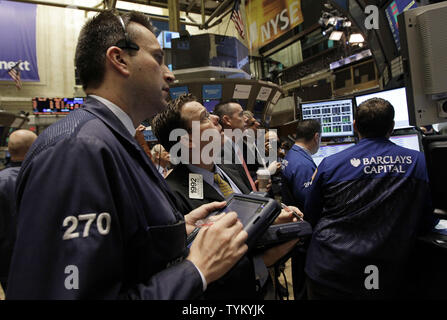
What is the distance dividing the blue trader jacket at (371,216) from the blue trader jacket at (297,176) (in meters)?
0.83

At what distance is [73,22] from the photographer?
38.3 ft

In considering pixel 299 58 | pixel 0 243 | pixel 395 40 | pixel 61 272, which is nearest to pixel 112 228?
pixel 61 272

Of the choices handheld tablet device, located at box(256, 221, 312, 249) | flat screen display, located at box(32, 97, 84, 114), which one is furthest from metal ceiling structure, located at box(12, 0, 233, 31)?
handheld tablet device, located at box(256, 221, 312, 249)

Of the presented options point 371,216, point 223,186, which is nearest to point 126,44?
point 223,186

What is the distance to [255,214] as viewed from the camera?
929mm

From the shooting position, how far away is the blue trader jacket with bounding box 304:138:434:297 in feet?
5.61

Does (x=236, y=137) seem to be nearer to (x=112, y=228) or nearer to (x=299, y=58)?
(x=112, y=228)

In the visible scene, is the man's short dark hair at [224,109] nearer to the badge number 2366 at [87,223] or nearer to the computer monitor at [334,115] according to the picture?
the computer monitor at [334,115]

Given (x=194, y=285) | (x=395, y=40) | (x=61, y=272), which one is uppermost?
(x=395, y=40)

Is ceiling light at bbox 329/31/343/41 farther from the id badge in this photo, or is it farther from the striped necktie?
the id badge

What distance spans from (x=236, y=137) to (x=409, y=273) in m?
2.01

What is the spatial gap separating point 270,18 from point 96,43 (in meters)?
5.82

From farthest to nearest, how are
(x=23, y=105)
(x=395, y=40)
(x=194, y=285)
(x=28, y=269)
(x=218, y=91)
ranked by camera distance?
1. (x=23, y=105)
2. (x=218, y=91)
3. (x=395, y=40)
4. (x=194, y=285)
5. (x=28, y=269)

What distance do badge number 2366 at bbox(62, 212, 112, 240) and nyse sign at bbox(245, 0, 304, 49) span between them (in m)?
5.65
